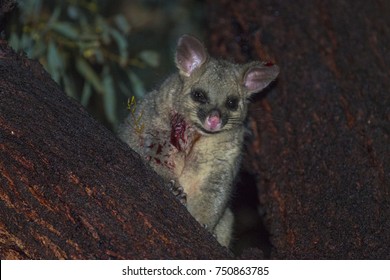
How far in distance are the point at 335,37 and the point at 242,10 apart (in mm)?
844

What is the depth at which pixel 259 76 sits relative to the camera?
16.0 ft

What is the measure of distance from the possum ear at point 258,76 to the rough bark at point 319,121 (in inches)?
13.5

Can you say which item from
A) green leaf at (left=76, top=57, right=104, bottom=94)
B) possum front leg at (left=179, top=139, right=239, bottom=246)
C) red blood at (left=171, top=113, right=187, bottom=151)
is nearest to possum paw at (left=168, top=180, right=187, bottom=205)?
possum front leg at (left=179, top=139, right=239, bottom=246)

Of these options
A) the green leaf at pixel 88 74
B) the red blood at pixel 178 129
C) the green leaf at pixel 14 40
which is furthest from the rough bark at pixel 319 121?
the green leaf at pixel 14 40

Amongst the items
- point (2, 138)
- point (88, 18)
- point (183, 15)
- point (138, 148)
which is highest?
point (2, 138)

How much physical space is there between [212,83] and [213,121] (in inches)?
14.9

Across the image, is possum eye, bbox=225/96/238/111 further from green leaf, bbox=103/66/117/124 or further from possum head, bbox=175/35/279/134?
green leaf, bbox=103/66/117/124

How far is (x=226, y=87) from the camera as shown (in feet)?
15.5

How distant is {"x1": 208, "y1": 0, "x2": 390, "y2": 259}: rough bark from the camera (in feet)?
13.7

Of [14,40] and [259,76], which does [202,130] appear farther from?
[14,40]

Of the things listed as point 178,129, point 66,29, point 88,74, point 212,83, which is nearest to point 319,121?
point 212,83

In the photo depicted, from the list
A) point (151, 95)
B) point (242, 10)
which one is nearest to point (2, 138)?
point (151, 95)

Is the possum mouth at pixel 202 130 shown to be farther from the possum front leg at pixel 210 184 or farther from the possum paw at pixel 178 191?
the possum paw at pixel 178 191

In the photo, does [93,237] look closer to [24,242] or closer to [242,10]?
[24,242]
